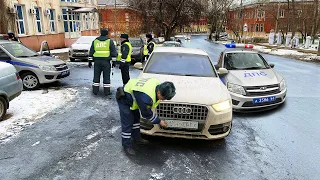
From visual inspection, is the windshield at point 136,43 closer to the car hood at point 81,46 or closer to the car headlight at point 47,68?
the car hood at point 81,46

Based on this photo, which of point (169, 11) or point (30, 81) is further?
point (169, 11)

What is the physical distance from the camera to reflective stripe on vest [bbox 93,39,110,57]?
24.9 feet

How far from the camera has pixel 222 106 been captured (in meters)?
4.58

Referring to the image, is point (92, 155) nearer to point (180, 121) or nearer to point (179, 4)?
point (180, 121)

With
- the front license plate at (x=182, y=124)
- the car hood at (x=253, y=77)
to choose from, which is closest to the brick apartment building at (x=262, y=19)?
the car hood at (x=253, y=77)

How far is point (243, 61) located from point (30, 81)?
6.71m

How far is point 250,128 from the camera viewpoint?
5.80 meters

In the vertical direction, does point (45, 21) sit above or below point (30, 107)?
above

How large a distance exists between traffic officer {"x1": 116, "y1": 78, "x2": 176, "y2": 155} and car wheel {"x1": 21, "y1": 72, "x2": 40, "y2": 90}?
18.0 feet

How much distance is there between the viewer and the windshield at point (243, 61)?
26.0 ft

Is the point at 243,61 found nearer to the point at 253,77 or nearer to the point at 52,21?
the point at 253,77

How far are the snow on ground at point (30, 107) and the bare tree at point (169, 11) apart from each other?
27518 millimetres

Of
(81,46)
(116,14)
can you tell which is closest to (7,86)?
(81,46)

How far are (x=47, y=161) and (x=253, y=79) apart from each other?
5176 mm
